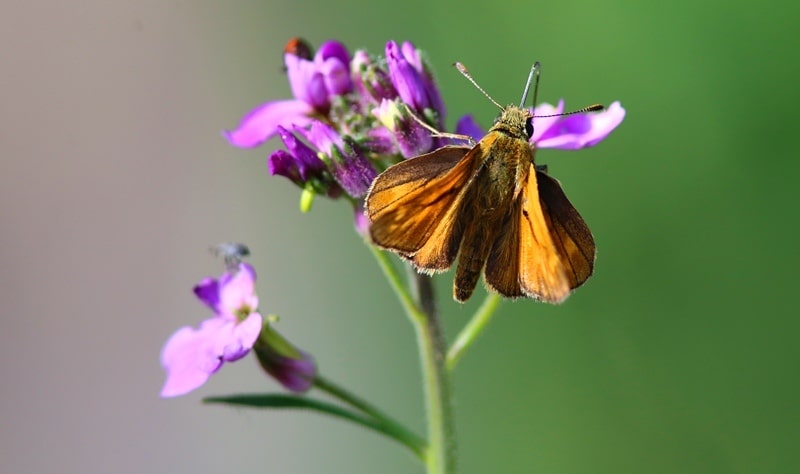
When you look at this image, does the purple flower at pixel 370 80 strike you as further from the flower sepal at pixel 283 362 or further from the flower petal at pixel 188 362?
the flower petal at pixel 188 362

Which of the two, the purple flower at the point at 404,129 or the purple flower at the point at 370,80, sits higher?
the purple flower at the point at 370,80

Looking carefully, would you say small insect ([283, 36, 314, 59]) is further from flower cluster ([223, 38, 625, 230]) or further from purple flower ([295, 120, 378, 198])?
purple flower ([295, 120, 378, 198])

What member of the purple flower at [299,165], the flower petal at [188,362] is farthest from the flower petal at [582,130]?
the flower petal at [188,362]

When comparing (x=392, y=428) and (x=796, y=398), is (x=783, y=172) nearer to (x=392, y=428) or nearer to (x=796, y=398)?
(x=796, y=398)

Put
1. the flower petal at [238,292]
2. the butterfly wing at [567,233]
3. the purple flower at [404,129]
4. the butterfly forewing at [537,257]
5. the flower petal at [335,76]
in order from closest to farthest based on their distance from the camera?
1. the butterfly forewing at [537,257]
2. the butterfly wing at [567,233]
3. the purple flower at [404,129]
4. the flower petal at [238,292]
5. the flower petal at [335,76]

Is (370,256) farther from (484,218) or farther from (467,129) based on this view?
(484,218)
